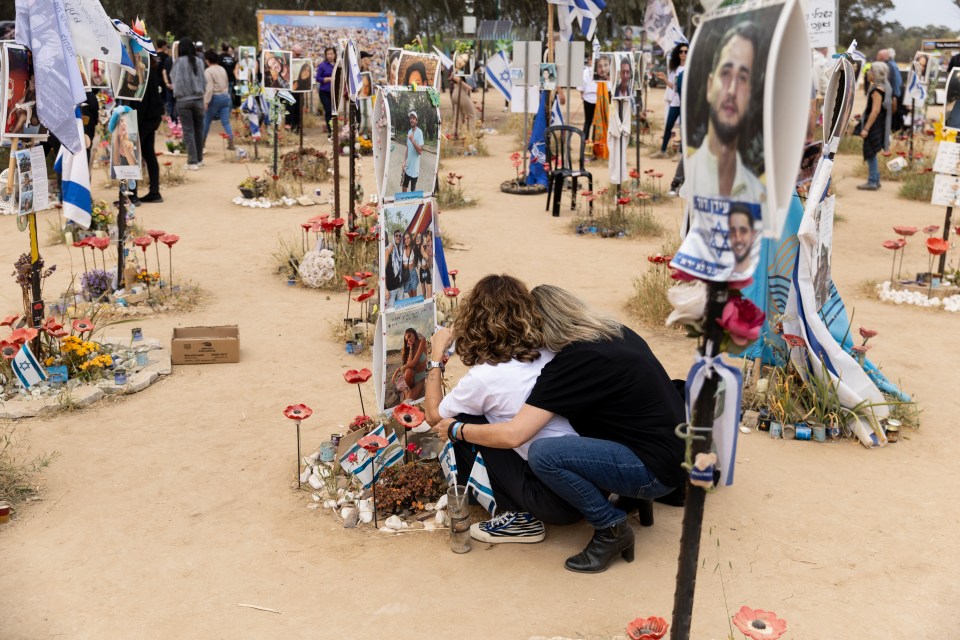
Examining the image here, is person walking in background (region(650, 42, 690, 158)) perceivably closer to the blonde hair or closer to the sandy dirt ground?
the sandy dirt ground

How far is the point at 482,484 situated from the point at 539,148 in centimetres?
886

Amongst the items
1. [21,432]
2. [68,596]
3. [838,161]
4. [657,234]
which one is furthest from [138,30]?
[838,161]

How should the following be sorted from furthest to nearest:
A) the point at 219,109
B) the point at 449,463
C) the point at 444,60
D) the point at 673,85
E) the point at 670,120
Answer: the point at 444,60
the point at 219,109
the point at 670,120
the point at 673,85
the point at 449,463

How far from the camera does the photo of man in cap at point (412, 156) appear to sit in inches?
173

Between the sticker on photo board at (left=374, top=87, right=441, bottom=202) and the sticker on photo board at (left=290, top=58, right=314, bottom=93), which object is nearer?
the sticker on photo board at (left=374, top=87, right=441, bottom=202)

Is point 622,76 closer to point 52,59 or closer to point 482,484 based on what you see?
point 52,59

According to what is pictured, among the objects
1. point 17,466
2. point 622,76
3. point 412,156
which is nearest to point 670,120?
point 622,76

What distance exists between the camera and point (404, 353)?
4.36m

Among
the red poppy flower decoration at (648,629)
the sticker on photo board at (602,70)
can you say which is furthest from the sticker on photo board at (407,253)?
the sticker on photo board at (602,70)

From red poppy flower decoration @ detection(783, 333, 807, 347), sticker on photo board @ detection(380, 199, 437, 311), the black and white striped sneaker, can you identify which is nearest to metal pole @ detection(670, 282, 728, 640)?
the black and white striped sneaker

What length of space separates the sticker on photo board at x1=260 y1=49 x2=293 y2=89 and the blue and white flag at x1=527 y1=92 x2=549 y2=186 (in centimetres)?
362

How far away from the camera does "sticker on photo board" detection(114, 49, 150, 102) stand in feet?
23.2

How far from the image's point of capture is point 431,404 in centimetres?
394

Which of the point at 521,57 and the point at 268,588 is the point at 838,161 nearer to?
the point at 521,57
